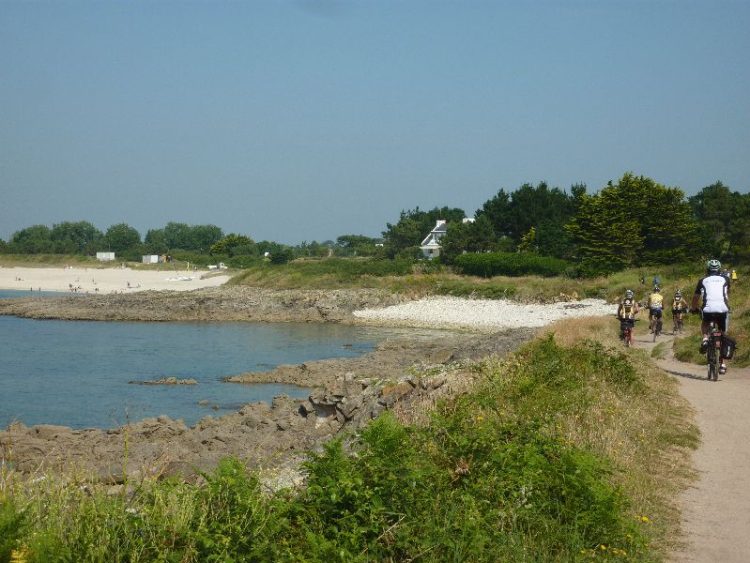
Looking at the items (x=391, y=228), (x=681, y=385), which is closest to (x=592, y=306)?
(x=681, y=385)

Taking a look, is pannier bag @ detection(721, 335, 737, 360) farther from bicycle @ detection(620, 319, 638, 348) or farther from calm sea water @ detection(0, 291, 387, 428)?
calm sea water @ detection(0, 291, 387, 428)

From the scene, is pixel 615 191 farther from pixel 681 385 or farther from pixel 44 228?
pixel 44 228

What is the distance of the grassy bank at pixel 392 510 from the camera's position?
17.7 ft

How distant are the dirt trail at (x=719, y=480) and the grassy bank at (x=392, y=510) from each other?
0.65 feet

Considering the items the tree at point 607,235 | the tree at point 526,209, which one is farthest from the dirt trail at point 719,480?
the tree at point 526,209

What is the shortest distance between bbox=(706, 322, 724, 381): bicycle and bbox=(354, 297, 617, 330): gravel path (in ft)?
95.6

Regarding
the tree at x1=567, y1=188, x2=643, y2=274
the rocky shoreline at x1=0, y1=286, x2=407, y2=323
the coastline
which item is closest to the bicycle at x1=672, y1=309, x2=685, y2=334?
the coastline

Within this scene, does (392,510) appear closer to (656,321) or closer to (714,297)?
(714,297)

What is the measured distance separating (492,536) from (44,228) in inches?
7565

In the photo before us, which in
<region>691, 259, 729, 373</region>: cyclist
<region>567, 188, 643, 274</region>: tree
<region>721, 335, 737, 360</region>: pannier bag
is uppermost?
<region>567, 188, 643, 274</region>: tree

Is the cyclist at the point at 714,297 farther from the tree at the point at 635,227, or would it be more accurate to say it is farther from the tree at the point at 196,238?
the tree at the point at 196,238

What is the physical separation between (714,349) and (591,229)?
47383 millimetres

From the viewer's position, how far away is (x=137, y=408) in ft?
76.9

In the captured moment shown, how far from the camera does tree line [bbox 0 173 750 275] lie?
59031mm
